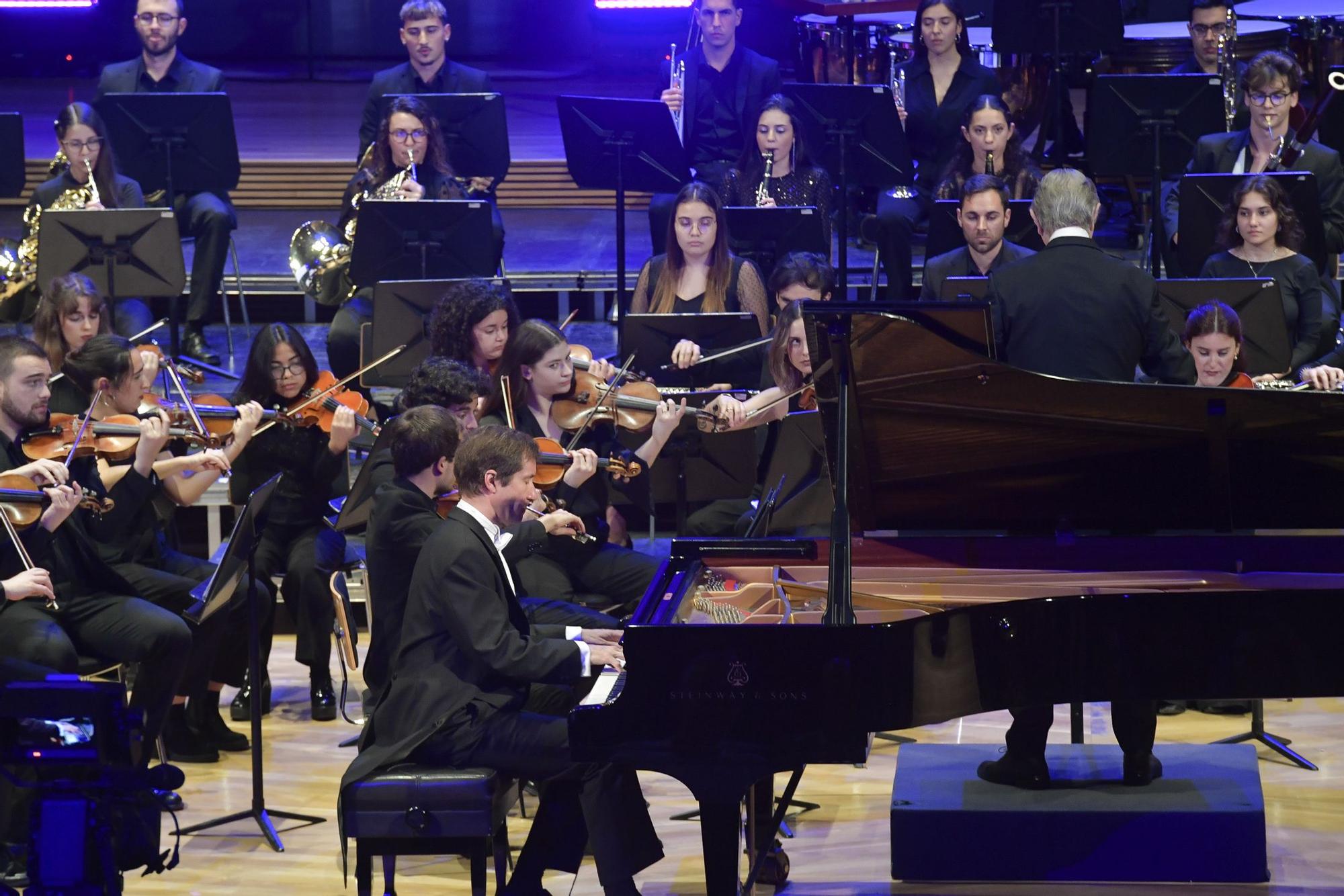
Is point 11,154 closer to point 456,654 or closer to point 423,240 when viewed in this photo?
point 423,240

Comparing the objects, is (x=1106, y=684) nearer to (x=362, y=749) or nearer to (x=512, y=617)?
(x=512, y=617)

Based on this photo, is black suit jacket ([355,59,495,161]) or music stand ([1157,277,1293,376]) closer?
music stand ([1157,277,1293,376])

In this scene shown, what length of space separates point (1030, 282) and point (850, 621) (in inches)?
59.8

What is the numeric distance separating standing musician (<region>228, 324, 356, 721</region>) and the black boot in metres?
0.16

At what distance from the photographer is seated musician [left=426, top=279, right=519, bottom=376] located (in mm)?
5102

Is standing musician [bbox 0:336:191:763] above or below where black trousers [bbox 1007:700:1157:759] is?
above

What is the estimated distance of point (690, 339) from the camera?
5.41 metres

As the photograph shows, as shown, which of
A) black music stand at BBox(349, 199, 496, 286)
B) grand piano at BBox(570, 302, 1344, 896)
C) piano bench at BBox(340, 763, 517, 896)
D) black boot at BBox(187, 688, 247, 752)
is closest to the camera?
grand piano at BBox(570, 302, 1344, 896)

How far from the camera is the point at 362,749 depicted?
3.74 meters

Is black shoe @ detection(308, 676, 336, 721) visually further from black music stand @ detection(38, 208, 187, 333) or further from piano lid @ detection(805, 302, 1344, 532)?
piano lid @ detection(805, 302, 1344, 532)

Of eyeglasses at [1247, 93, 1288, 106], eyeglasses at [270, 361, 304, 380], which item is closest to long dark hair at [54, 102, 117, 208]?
eyeglasses at [270, 361, 304, 380]

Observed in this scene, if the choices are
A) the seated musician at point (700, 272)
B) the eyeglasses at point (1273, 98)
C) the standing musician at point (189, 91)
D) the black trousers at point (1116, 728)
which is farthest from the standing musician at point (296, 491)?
the eyeglasses at point (1273, 98)

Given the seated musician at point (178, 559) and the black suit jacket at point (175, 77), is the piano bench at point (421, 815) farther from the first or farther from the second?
the black suit jacket at point (175, 77)

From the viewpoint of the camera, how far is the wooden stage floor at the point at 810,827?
4070 mm
